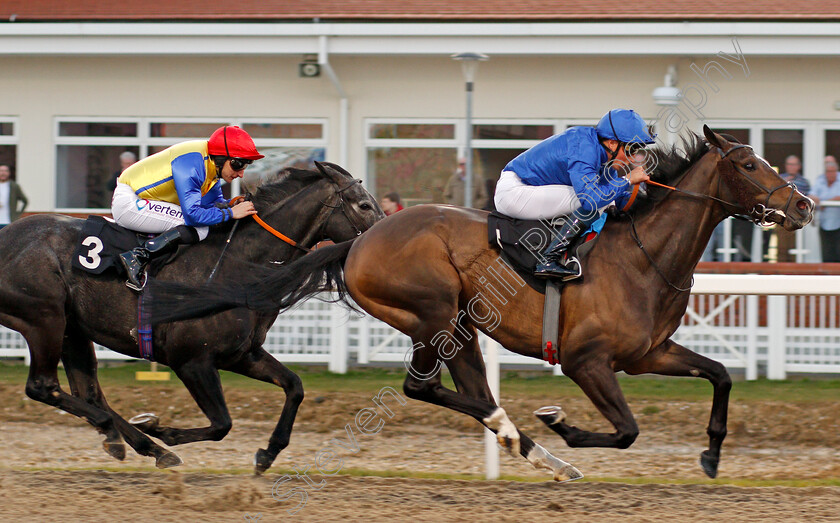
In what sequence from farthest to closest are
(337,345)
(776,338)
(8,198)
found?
(8,198) < (337,345) < (776,338)

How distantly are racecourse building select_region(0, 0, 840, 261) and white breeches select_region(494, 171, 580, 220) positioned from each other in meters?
4.72

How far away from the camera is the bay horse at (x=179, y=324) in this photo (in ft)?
15.3

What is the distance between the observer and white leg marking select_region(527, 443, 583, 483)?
4414mm

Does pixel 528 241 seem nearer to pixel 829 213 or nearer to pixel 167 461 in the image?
pixel 167 461

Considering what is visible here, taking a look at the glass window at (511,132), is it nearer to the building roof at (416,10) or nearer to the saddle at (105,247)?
the building roof at (416,10)

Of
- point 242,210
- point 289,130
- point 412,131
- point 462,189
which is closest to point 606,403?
point 242,210

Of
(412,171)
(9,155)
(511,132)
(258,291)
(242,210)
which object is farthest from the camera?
(9,155)

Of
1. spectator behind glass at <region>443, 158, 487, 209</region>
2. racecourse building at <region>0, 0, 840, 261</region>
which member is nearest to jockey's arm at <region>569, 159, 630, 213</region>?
spectator behind glass at <region>443, 158, 487, 209</region>

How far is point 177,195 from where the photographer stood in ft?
16.0

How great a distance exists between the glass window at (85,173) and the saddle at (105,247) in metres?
5.48

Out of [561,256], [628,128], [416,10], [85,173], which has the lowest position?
[561,256]

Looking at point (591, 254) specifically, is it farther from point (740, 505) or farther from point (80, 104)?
point (80, 104)

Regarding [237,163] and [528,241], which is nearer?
[528,241]

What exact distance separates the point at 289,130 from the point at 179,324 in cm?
544
